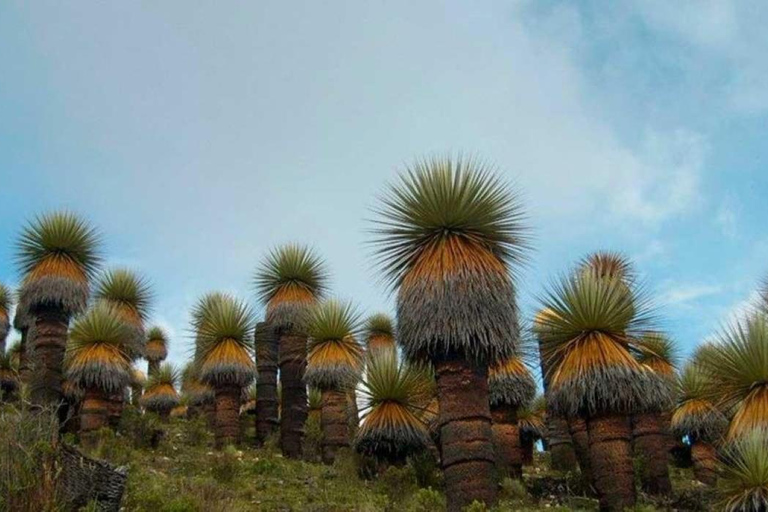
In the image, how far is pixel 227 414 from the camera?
2441 centimetres

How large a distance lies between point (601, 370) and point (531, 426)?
36.6 ft

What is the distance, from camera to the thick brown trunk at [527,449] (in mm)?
26953

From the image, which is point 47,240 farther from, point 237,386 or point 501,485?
point 501,485

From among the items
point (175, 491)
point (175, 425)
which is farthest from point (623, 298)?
point (175, 425)

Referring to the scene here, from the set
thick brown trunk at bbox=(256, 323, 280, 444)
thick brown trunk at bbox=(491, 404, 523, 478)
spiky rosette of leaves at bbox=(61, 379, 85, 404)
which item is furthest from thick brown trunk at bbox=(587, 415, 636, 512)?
spiky rosette of leaves at bbox=(61, 379, 85, 404)

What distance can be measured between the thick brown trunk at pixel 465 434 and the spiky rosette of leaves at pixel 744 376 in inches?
188

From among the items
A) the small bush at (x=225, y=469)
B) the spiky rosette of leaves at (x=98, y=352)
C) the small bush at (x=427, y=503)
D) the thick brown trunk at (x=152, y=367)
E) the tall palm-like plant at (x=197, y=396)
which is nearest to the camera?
the small bush at (x=427, y=503)

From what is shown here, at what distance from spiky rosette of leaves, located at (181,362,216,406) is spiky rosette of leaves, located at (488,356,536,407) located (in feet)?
43.2

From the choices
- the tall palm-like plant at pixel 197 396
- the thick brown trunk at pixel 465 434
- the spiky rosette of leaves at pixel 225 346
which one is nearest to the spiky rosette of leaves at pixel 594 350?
the thick brown trunk at pixel 465 434

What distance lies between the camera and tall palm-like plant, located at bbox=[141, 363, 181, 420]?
35906 mm

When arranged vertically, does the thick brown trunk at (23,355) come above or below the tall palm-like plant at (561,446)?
above

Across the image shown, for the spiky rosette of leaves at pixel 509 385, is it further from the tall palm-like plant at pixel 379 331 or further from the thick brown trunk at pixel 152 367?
the thick brown trunk at pixel 152 367

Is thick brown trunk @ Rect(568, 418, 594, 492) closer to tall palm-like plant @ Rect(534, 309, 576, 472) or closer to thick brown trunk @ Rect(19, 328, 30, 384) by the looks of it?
tall palm-like plant @ Rect(534, 309, 576, 472)

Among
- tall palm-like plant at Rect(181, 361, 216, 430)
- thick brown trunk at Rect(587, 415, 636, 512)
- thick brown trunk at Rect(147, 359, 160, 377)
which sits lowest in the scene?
thick brown trunk at Rect(587, 415, 636, 512)
